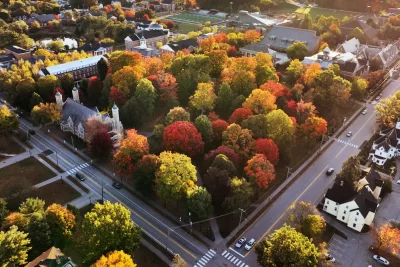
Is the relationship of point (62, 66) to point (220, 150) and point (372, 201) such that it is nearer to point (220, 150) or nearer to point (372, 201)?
point (220, 150)

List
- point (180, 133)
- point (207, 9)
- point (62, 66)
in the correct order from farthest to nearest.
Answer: point (207, 9)
point (62, 66)
point (180, 133)

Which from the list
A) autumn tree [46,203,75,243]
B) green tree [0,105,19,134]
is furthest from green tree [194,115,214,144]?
green tree [0,105,19,134]

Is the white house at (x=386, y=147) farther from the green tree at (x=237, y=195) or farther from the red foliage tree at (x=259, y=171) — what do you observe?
the green tree at (x=237, y=195)

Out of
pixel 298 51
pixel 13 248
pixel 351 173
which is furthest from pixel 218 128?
pixel 298 51

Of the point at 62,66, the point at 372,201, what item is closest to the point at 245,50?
the point at 62,66

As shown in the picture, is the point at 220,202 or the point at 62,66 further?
the point at 62,66

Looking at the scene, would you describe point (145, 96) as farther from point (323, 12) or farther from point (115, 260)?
point (323, 12)
